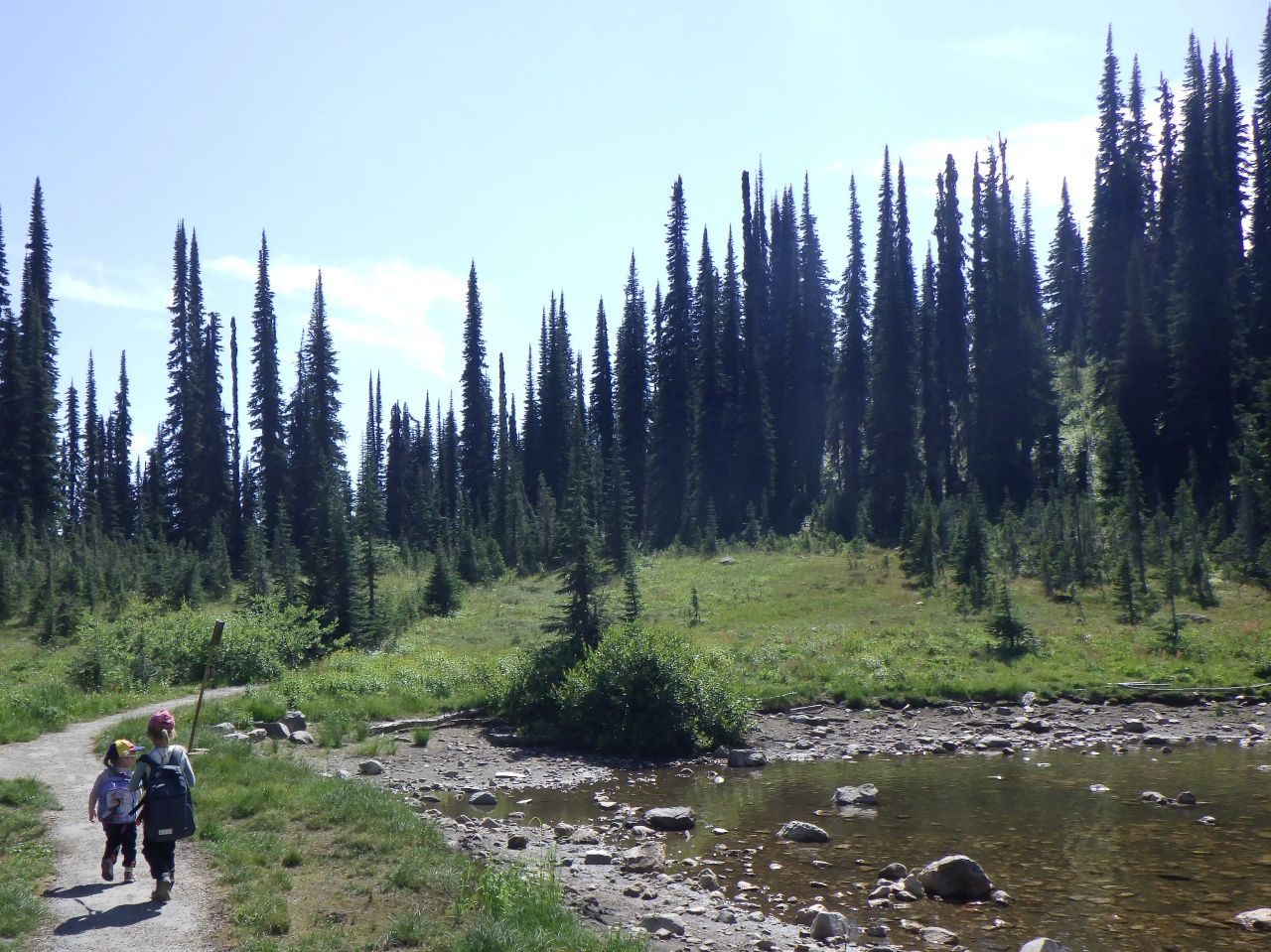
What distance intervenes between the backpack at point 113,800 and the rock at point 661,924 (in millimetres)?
5500

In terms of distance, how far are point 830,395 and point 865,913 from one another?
68.2m

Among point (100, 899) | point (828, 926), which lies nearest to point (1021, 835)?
point (828, 926)

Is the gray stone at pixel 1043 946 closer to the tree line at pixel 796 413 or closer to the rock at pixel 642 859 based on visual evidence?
the rock at pixel 642 859

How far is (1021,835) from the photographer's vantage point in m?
14.9

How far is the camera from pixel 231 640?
90.1ft

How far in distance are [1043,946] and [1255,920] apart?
120 inches

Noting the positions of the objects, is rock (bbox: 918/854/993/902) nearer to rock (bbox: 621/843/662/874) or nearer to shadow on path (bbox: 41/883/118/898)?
rock (bbox: 621/843/662/874)

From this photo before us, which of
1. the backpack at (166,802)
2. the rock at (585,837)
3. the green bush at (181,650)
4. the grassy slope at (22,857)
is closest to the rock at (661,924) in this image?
the rock at (585,837)

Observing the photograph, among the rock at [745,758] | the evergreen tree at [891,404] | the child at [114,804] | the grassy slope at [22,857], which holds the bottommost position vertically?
the rock at [745,758]

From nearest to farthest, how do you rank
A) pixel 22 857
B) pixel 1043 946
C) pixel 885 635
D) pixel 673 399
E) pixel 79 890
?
1. pixel 79 890
2. pixel 1043 946
3. pixel 22 857
4. pixel 885 635
5. pixel 673 399

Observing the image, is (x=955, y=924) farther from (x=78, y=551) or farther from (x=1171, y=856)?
(x=78, y=551)

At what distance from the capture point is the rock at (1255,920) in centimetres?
1071

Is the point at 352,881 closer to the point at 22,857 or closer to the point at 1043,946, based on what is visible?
the point at 22,857

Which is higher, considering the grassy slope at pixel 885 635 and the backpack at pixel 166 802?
the backpack at pixel 166 802
